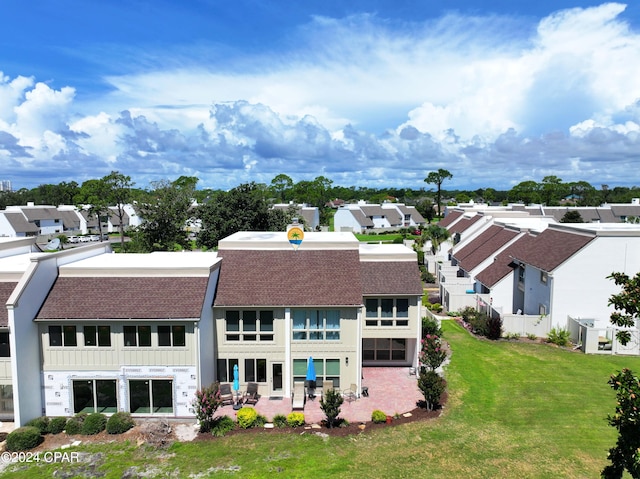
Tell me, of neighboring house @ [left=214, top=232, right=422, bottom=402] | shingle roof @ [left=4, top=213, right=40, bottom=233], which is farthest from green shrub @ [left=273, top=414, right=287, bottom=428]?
shingle roof @ [left=4, top=213, right=40, bottom=233]

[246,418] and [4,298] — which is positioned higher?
[4,298]

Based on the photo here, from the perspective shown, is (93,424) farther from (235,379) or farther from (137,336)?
(235,379)

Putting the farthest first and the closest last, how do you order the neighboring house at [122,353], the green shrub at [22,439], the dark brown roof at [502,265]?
the dark brown roof at [502,265], the neighboring house at [122,353], the green shrub at [22,439]

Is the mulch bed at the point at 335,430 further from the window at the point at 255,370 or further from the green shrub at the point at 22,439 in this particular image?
the green shrub at the point at 22,439

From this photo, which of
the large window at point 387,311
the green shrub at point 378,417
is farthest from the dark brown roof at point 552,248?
the green shrub at point 378,417

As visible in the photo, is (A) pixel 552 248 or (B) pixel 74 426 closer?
(B) pixel 74 426

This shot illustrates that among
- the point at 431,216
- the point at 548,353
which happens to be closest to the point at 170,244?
the point at 548,353

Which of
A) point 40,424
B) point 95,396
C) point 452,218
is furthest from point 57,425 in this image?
point 452,218
